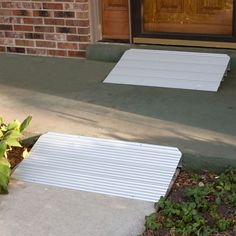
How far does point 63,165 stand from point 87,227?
2.14 ft

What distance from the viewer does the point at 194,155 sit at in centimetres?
347

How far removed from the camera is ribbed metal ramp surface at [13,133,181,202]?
3.32 metres

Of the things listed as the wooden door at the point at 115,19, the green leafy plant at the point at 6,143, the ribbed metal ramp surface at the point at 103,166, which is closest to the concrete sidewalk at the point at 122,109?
the ribbed metal ramp surface at the point at 103,166

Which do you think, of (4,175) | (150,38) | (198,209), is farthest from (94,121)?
(150,38)

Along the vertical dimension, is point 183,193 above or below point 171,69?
below

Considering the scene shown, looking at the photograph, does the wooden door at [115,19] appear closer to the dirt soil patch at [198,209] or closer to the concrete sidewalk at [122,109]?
the concrete sidewalk at [122,109]

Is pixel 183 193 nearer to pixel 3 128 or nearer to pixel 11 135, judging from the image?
pixel 11 135

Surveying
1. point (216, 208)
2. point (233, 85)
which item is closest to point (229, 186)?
point (216, 208)

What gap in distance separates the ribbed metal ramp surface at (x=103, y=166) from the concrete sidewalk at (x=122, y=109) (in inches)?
4.9

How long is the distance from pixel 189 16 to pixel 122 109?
1.46m

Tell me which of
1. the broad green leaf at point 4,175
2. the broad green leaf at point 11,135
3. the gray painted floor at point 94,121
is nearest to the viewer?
the gray painted floor at point 94,121

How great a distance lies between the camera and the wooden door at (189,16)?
16.8 feet

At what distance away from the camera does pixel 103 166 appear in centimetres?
349

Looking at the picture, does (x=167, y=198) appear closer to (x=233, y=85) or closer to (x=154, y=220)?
(x=154, y=220)
